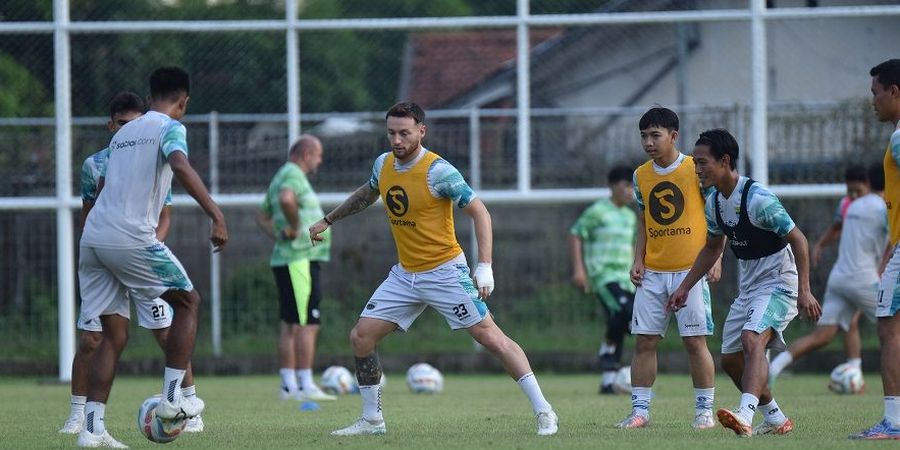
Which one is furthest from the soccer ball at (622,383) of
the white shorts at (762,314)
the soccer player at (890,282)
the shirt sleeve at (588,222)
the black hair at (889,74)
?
the black hair at (889,74)

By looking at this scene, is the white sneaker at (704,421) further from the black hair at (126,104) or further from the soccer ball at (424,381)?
the soccer ball at (424,381)

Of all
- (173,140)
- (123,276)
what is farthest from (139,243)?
(173,140)

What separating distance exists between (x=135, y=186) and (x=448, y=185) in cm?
190

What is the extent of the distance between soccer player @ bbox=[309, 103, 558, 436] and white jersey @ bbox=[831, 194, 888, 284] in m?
5.90

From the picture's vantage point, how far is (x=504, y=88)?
55.3 ft

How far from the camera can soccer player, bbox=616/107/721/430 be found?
9109 mm

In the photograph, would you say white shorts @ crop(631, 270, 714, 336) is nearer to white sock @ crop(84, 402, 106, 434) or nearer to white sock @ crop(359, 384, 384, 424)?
white sock @ crop(359, 384, 384, 424)

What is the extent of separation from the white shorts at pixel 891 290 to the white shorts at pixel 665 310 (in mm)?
1390

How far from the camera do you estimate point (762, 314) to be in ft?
28.1

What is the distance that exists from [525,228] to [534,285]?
0.72m

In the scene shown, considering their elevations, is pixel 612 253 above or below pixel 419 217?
below

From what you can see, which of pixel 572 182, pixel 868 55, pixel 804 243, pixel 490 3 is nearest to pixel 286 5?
pixel 490 3

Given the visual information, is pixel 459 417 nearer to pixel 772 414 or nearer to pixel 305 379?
pixel 772 414

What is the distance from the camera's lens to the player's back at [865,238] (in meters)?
13.4
